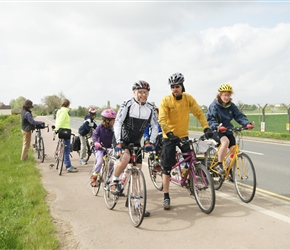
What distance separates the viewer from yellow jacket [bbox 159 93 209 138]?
16.8 ft

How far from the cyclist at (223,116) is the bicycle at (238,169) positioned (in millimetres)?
111

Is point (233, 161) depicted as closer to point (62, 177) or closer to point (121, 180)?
point (121, 180)

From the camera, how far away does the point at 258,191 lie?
5.93 meters

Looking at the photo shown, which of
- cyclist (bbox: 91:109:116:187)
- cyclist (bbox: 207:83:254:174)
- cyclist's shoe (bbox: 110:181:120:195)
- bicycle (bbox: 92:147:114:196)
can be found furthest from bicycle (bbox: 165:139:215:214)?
cyclist (bbox: 91:109:116:187)

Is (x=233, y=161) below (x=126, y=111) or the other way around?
below

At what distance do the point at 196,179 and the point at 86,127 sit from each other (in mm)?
4674

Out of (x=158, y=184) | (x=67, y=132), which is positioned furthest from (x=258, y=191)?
(x=67, y=132)

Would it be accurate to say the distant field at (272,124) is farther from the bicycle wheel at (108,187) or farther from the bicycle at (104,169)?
the bicycle wheel at (108,187)

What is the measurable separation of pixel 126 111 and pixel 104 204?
187 cm

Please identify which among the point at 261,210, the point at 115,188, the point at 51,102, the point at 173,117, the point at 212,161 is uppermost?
the point at 51,102

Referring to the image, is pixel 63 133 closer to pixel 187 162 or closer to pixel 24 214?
pixel 24 214

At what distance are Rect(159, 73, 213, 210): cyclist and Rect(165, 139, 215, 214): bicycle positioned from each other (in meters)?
0.12

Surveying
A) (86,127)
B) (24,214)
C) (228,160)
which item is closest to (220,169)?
(228,160)

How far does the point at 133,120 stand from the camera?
4.86 meters
